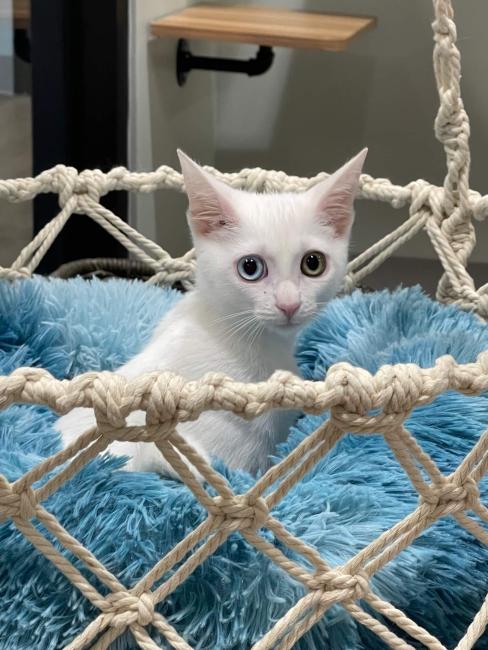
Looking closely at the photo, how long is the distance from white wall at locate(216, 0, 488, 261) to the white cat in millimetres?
567

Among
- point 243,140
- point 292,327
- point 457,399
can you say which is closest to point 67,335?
point 292,327

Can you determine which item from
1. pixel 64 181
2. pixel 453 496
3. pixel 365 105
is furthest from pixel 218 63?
pixel 453 496

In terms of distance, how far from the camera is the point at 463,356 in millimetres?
720

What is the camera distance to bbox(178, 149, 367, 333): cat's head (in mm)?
679

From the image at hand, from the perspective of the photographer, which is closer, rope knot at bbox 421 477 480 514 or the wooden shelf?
rope knot at bbox 421 477 480 514

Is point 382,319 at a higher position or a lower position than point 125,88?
lower

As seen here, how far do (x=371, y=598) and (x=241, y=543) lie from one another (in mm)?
79

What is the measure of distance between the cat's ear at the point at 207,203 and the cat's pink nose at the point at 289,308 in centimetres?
9

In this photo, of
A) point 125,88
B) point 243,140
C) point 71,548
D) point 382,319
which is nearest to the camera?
point 71,548

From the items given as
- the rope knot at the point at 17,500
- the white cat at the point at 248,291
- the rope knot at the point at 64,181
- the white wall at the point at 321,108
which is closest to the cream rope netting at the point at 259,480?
→ the rope knot at the point at 17,500

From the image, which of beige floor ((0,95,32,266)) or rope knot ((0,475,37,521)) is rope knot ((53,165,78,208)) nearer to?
beige floor ((0,95,32,266))

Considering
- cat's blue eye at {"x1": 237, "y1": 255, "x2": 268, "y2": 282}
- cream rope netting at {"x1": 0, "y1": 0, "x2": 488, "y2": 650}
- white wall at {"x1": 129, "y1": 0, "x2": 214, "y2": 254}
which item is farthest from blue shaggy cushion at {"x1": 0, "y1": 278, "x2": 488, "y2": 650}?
white wall at {"x1": 129, "y1": 0, "x2": 214, "y2": 254}

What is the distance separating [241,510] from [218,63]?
3.47 ft

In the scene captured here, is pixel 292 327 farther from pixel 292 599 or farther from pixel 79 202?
pixel 79 202
